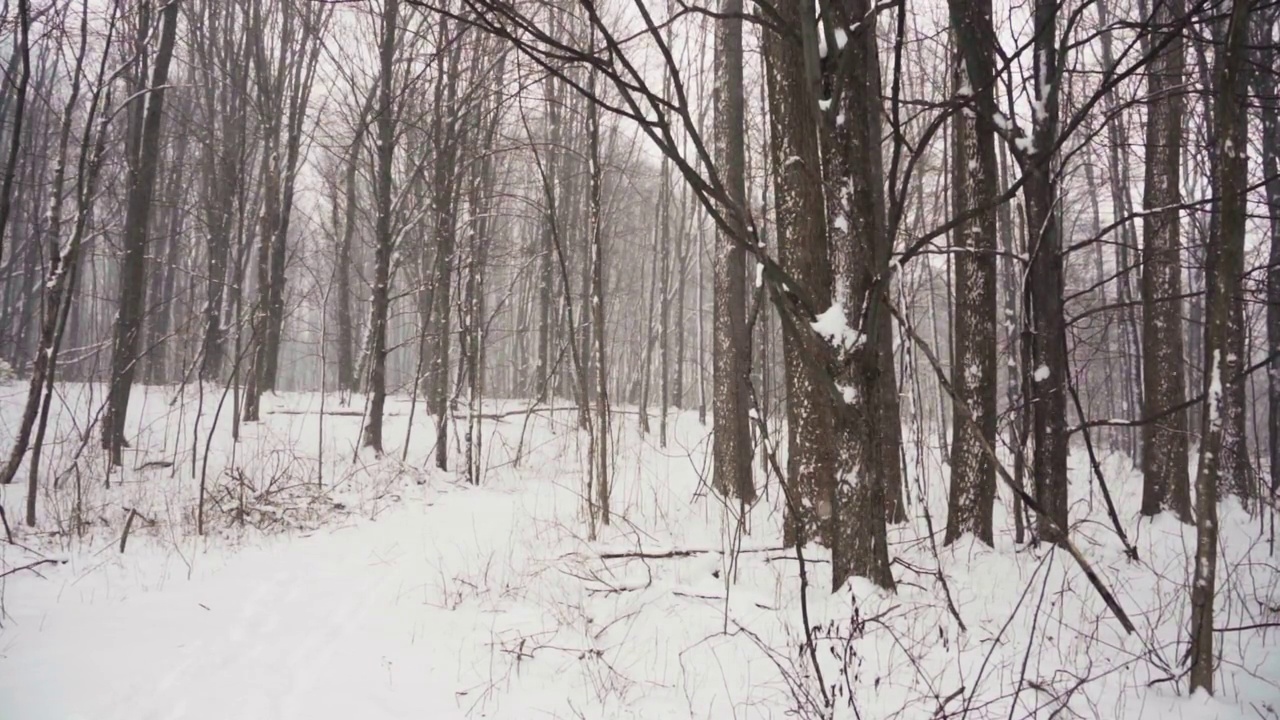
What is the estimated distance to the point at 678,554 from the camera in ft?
15.3

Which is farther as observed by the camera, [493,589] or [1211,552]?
[493,589]

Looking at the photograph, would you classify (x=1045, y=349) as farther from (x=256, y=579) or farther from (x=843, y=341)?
(x=256, y=579)

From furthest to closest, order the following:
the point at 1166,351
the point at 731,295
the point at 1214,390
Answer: the point at 1166,351 < the point at 731,295 < the point at 1214,390

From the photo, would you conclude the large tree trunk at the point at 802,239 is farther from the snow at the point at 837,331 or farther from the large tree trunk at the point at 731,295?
the large tree trunk at the point at 731,295

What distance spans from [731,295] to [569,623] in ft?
14.5

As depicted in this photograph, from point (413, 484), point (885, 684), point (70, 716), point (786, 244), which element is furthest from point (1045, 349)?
point (413, 484)

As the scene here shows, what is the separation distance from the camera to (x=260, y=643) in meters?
3.48

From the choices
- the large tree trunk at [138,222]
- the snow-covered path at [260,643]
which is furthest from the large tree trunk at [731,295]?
the large tree trunk at [138,222]

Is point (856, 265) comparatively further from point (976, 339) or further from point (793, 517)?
point (976, 339)

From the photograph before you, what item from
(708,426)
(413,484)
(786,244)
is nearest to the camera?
(786,244)

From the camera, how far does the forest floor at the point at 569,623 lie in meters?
2.68

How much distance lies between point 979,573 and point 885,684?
6.69 feet

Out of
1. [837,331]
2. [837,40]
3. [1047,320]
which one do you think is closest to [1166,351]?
[1047,320]

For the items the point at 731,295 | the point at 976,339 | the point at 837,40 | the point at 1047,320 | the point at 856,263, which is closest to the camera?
the point at 837,40
